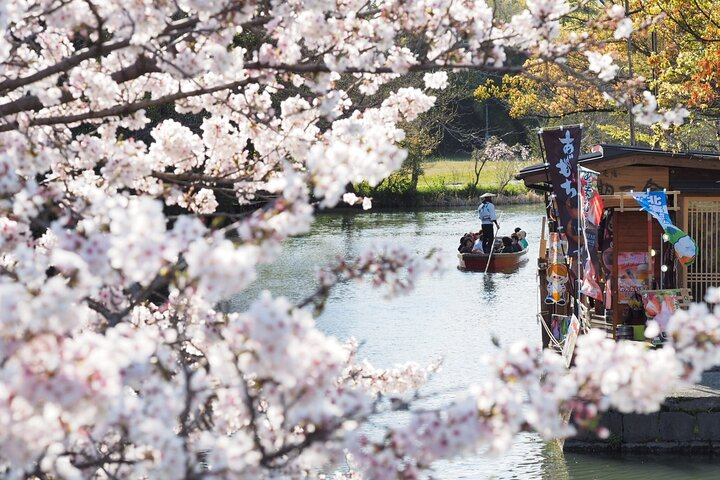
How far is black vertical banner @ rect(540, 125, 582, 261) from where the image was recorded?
1284 cm

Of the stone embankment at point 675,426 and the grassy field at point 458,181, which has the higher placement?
the grassy field at point 458,181

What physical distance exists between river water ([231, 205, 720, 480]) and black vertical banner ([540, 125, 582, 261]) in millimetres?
2409

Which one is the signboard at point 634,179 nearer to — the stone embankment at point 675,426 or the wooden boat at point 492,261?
the stone embankment at point 675,426

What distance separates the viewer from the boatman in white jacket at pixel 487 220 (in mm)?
27609

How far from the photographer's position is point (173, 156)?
6.65m

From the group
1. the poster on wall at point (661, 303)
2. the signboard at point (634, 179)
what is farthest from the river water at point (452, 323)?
the signboard at point (634, 179)

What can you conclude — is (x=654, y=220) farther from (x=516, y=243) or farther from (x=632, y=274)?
(x=516, y=243)

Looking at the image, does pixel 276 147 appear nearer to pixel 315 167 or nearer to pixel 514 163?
pixel 315 167

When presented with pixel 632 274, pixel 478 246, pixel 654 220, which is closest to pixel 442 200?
pixel 478 246

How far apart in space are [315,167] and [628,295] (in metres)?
12.0

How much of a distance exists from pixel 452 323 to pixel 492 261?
674cm

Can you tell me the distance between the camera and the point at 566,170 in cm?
1297

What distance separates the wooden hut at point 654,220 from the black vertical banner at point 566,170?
3.51 feet

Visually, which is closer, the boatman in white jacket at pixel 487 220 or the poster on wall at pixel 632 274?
the poster on wall at pixel 632 274
